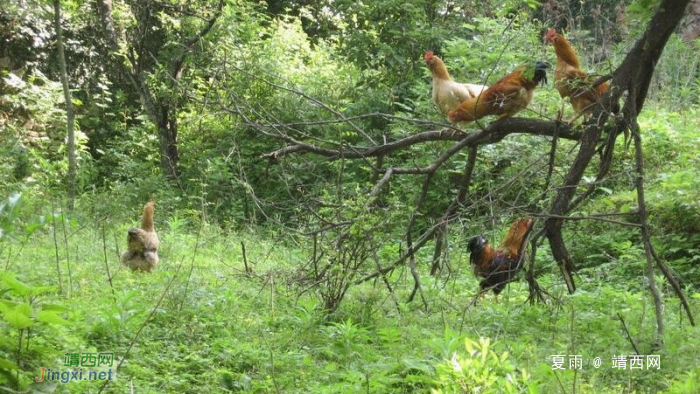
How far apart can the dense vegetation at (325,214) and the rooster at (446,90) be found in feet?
1.15

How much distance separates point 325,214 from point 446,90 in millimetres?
1629

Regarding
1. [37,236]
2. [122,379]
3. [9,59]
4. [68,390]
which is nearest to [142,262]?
[37,236]

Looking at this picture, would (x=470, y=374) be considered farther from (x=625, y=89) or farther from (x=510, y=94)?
(x=510, y=94)

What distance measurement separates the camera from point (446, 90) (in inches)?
254

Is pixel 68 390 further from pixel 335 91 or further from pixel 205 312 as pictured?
pixel 335 91

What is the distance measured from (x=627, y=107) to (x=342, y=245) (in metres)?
2.14

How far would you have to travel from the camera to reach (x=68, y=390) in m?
2.92

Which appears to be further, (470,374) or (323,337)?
(323,337)

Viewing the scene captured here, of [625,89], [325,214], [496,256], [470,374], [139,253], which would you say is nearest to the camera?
[470,374]

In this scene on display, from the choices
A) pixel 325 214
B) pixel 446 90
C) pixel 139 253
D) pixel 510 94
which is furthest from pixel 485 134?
pixel 139 253

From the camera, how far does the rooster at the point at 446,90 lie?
20.9ft

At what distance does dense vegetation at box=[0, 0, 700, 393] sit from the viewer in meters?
3.75

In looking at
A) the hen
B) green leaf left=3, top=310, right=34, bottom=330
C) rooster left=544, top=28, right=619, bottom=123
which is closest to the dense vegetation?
green leaf left=3, top=310, right=34, bottom=330

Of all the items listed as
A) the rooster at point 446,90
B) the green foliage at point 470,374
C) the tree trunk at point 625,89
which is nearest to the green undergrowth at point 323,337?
the green foliage at point 470,374
